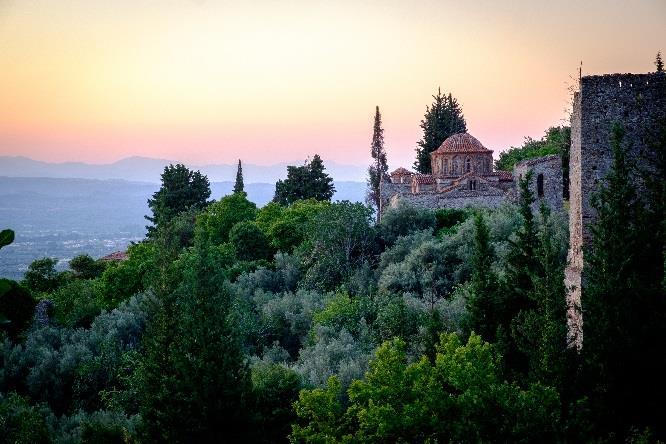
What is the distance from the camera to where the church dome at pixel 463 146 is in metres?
45.8

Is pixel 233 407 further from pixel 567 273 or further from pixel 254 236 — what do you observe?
pixel 254 236

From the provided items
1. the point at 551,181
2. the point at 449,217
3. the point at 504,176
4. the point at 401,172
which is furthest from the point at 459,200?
the point at 401,172

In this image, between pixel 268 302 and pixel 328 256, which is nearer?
pixel 268 302

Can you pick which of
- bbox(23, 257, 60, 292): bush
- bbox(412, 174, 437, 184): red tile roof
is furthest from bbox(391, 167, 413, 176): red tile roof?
bbox(23, 257, 60, 292): bush

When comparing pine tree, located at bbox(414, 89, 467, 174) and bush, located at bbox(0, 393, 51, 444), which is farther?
pine tree, located at bbox(414, 89, 467, 174)

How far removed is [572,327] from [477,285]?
3.86 m

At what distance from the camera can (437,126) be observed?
60.9 m

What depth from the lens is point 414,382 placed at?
13258mm

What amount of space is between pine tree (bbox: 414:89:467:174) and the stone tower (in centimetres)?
4418

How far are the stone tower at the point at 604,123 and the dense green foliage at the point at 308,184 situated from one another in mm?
49053

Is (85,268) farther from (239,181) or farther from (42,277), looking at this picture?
(239,181)

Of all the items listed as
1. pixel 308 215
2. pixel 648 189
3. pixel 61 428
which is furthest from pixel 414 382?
pixel 308 215

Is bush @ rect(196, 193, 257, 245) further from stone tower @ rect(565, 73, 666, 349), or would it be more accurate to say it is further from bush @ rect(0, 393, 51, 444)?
stone tower @ rect(565, 73, 666, 349)

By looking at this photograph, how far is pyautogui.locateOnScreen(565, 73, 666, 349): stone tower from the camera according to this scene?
15.4 meters
